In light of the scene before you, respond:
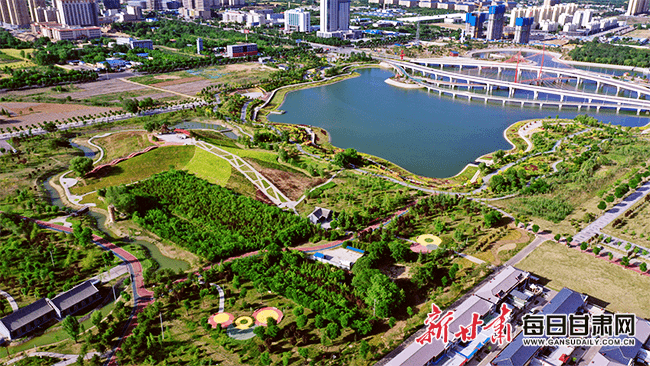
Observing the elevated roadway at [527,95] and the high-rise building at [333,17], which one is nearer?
the elevated roadway at [527,95]

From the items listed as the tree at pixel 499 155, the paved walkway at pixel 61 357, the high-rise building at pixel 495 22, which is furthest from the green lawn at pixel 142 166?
the high-rise building at pixel 495 22

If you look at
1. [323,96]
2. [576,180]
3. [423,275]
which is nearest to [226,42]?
[323,96]

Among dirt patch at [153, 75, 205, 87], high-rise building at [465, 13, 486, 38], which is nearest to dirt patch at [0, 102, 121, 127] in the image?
dirt patch at [153, 75, 205, 87]

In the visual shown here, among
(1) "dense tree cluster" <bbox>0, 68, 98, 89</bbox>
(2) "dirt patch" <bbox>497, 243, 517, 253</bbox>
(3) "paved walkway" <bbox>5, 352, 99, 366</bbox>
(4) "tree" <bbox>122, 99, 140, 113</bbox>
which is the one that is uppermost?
(1) "dense tree cluster" <bbox>0, 68, 98, 89</bbox>

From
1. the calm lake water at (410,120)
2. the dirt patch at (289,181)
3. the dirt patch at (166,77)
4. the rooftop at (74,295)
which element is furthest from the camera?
the dirt patch at (166,77)

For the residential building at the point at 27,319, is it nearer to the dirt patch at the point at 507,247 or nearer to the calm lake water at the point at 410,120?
the dirt patch at the point at 507,247

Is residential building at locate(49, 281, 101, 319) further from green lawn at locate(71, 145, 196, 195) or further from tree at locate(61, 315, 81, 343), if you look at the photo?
green lawn at locate(71, 145, 196, 195)

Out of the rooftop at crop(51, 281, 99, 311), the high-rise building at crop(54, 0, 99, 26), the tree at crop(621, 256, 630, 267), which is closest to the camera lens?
the rooftop at crop(51, 281, 99, 311)

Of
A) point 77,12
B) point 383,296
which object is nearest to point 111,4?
point 77,12
